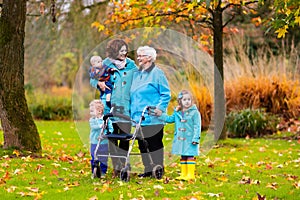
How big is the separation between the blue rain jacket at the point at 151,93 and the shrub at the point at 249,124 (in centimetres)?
577

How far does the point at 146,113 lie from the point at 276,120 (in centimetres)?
654

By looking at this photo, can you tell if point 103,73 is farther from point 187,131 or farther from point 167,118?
point 187,131

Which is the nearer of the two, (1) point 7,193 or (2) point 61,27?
(1) point 7,193

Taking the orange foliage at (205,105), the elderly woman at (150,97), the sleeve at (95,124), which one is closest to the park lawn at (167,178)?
the elderly woman at (150,97)

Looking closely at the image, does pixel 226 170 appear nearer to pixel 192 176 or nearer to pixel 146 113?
pixel 192 176

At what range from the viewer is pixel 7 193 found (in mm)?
5660

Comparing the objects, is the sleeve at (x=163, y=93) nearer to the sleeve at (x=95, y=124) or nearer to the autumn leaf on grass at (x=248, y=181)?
the sleeve at (x=95, y=124)

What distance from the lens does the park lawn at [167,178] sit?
5695mm

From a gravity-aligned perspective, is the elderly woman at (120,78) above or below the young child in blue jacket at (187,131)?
above

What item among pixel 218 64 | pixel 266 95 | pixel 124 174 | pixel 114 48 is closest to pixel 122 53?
pixel 114 48

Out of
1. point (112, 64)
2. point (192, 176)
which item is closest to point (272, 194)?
point (192, 176)

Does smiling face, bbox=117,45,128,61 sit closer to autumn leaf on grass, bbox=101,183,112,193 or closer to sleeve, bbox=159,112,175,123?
sleeve, bbox=159,112,175,123

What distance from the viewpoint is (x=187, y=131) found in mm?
6586

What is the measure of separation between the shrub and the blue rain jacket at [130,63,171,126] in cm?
577
